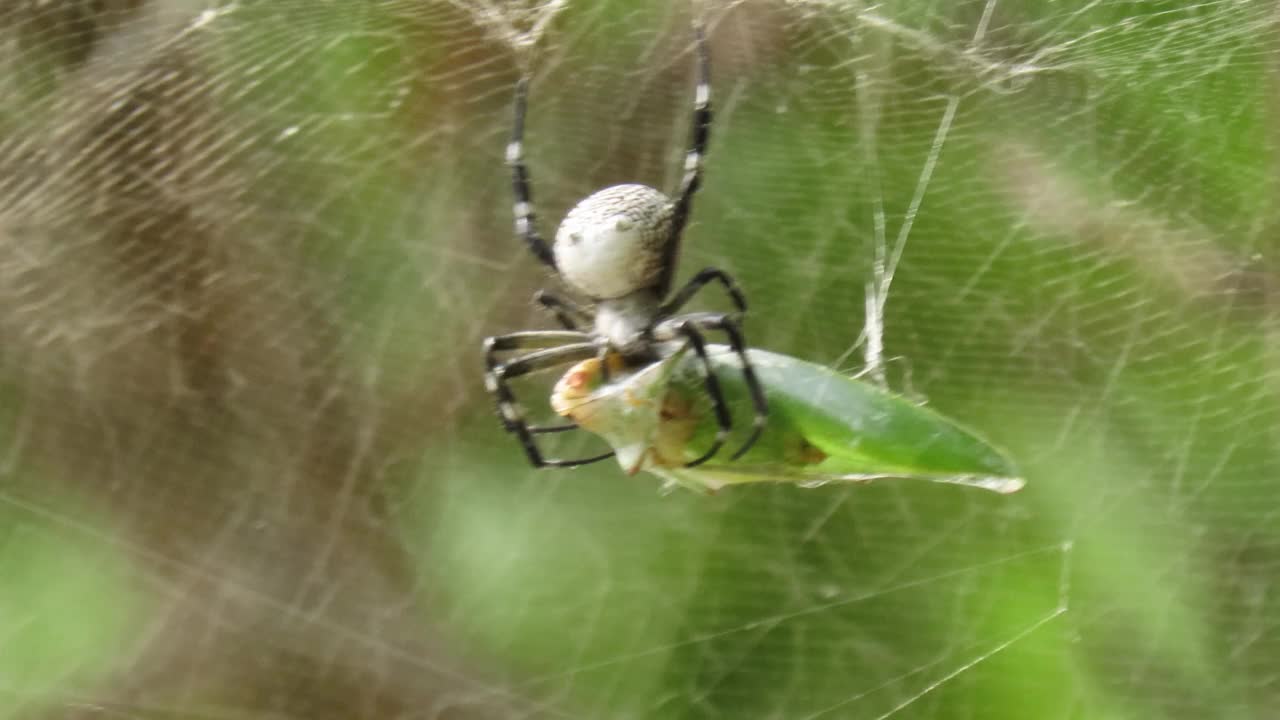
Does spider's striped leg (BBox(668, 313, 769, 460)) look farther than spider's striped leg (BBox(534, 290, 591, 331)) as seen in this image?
No

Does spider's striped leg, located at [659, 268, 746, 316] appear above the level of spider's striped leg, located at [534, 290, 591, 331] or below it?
A: above

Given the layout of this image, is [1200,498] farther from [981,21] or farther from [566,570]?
[566,570]

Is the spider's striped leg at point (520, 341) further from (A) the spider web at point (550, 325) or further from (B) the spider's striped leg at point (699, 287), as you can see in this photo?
(A) the spider web at point (550, 325)

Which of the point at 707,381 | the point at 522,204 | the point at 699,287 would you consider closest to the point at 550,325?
the point at 522,204

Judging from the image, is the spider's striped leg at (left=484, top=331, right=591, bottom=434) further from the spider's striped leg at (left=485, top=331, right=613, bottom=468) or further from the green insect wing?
the green insect wing

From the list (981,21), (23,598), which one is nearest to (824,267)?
(981,21)

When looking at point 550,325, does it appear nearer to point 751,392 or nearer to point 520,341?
point 520,341

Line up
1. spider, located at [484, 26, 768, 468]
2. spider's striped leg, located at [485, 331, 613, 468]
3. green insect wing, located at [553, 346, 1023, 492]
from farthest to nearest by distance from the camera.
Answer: spider's striped leg, located at [485, 331, 613, 468]
spider, located at [484, 26, 768, 468]
green insect wing, located at [553, 346, 1023, 492]

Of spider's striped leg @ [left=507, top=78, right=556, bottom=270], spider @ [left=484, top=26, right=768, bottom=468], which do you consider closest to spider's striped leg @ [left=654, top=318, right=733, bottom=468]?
spider @ [left=484, top=26, right=768, bottom=468]
